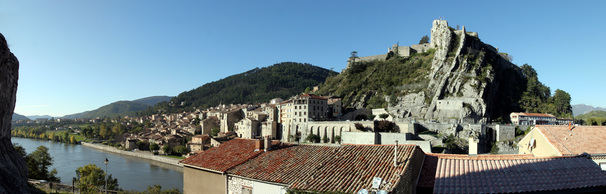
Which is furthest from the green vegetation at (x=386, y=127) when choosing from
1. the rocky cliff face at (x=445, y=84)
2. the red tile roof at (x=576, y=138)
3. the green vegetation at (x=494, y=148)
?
the red tile roof at (x=576, y=138)

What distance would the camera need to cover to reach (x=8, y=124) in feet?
26.9

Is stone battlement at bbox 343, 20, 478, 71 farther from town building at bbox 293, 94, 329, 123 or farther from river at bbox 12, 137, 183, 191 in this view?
river at bbox 12, 137, 183, 191

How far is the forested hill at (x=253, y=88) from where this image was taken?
131975 millimetres

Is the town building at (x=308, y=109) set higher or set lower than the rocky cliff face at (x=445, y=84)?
lower

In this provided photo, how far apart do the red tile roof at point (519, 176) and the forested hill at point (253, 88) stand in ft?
373

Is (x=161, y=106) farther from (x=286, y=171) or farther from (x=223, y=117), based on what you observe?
(x=286, y=171)

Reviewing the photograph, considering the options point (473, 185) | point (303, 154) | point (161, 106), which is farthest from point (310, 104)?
point (161, 106)

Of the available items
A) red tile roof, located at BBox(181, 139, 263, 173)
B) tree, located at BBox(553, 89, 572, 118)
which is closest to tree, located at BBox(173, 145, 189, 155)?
red tile roof, located at BBox(181, 139, 263, 173)

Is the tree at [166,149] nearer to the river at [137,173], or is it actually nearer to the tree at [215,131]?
the river at [137,173]

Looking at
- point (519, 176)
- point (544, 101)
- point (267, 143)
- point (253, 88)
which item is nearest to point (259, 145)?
point (267, 143)

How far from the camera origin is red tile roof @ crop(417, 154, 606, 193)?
7.16 m

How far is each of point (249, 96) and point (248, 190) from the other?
125m

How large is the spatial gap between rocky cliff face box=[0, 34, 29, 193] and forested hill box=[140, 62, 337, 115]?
114 metres

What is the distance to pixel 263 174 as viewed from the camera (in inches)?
384
